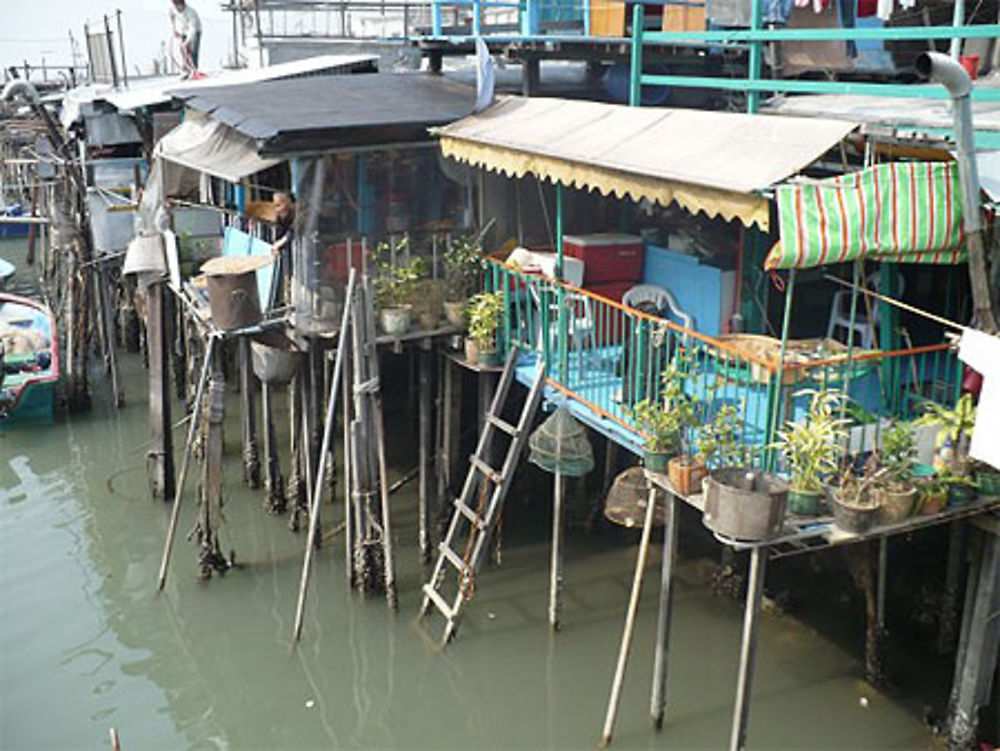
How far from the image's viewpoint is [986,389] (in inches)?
272

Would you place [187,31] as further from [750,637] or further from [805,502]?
[750,637]

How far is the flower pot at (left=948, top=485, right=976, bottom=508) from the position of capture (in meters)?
7.61

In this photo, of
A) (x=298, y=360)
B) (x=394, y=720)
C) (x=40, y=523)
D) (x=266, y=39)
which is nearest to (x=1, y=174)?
(x=266, y=39)

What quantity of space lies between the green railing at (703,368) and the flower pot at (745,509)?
26.7 inches

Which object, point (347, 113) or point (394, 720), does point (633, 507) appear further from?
point (347, 113)

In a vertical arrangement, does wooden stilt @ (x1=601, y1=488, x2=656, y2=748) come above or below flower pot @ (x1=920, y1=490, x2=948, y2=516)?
below

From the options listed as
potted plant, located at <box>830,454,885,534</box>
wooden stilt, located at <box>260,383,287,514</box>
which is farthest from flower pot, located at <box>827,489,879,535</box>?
wooden stilt, located at <box>260,383,287,514</box>

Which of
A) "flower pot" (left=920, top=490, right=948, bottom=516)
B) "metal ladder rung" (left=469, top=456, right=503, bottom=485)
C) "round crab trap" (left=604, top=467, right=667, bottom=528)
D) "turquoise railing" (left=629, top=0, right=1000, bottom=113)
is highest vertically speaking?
"turquoise railing" (left=629, top=0, right=1000, bottom=113)

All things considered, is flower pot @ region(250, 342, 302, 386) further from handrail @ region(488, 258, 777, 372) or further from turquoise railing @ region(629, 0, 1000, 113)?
turquoise railing @ region(629, 0, 1000, 113)

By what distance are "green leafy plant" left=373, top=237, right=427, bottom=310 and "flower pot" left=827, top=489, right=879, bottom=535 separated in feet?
17.5

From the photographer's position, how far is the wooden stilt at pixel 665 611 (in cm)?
836

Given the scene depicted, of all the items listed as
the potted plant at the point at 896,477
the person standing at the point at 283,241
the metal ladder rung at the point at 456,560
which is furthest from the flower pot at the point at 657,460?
the person standing at the point at 283,241

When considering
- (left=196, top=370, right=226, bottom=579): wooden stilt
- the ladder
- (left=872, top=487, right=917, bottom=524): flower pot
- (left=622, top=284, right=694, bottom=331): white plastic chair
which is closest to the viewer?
(left=872, top=487, right=917, bottom=524): flower pot

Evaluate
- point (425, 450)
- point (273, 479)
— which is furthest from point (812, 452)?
point (273, 479)
